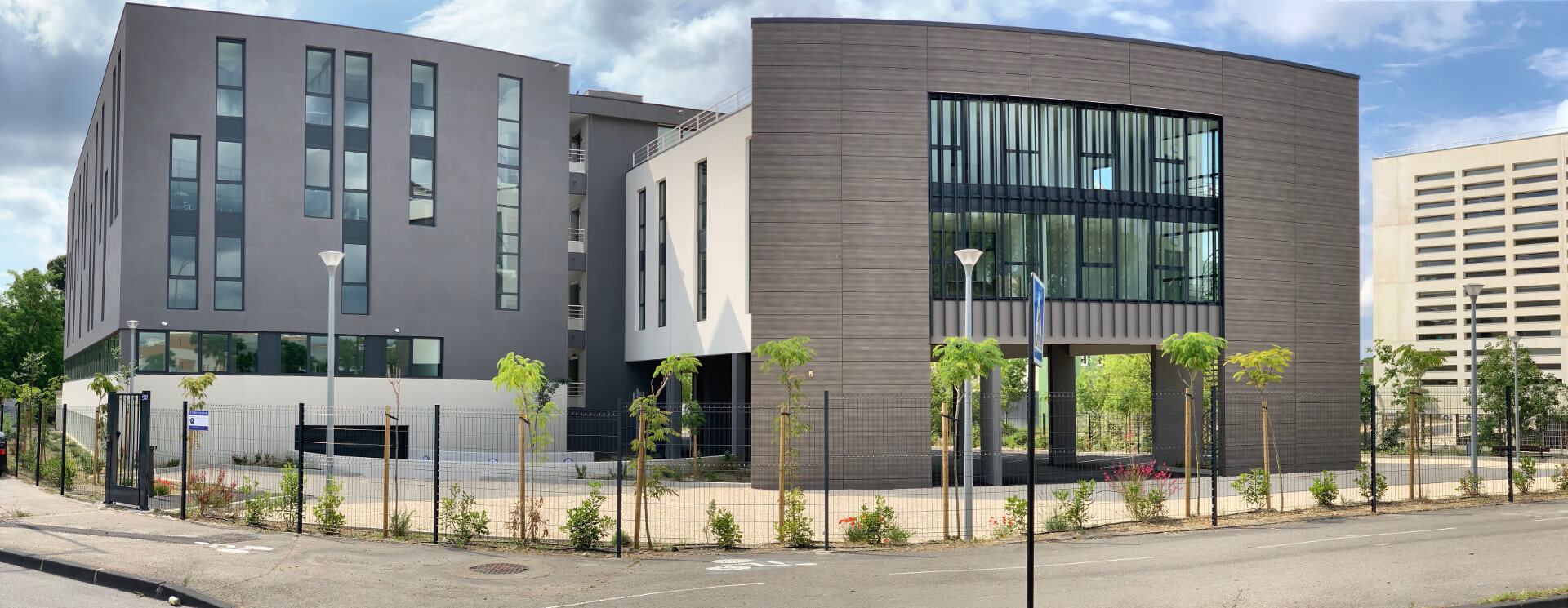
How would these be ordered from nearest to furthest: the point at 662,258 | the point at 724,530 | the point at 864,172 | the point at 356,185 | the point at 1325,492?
the point at 724,530
the point at 1325,492
the point at 864,172
the point at 356,185
the point at 662,258

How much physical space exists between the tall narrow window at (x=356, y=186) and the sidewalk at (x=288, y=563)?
22027 mm

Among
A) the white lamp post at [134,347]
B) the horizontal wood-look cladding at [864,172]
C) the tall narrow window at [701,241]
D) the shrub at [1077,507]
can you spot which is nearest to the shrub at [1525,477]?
the horizontal wood-look cladding at [864,172]

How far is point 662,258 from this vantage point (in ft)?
130

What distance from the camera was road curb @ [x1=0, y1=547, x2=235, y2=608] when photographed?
11664 millimetres

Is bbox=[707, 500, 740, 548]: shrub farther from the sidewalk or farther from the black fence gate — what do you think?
the black fence gate

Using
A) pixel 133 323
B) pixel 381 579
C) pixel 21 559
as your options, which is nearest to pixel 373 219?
pixel 133 323

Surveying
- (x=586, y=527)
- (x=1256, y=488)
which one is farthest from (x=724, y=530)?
(x=1256, y=488)

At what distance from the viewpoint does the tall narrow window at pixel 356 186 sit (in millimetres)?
39344

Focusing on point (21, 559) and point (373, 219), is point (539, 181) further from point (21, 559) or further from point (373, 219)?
point (21, 559)

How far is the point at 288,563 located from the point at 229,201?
92.3ft

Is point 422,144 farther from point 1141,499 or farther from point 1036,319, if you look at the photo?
point 1036,319

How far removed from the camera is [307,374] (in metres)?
38.6

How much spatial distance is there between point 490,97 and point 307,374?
39.8 ft

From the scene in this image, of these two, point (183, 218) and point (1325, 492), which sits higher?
point (183, 218)
